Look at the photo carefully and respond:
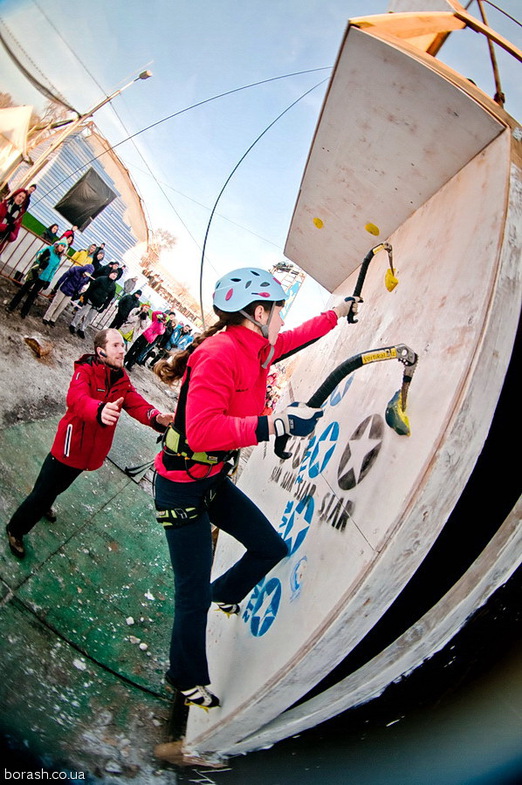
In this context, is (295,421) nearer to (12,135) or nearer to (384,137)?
(384,137)

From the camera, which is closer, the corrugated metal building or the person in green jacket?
the person in green jacket

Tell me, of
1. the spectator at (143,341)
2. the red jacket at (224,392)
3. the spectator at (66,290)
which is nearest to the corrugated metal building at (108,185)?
the spectator at (66,290)

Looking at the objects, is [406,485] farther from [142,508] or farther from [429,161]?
[142,508]

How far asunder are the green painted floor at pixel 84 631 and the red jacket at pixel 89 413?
757mm

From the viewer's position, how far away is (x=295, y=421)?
1.80m

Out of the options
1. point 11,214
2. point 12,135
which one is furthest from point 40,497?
point 12,135

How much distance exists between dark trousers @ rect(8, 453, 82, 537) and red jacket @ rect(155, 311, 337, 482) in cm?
89

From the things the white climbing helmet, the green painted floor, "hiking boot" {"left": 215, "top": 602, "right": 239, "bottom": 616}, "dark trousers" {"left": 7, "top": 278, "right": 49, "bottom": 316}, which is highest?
"dark trousers" {"left": 7, "top": 278, "right": 49, "bottom": 316}

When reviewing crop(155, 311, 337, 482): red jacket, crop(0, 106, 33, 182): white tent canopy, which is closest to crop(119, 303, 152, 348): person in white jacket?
crop(0, 106, 33, 182): white tent canopy

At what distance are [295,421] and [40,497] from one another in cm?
190

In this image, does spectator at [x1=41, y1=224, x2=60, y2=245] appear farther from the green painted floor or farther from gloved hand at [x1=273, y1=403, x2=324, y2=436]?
gloved hand at [x1=273, y1=403, x2=324, y2=436]

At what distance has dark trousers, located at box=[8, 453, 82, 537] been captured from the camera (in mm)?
2537

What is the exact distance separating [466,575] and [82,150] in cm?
2342

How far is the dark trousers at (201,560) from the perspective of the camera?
6.28 feet
